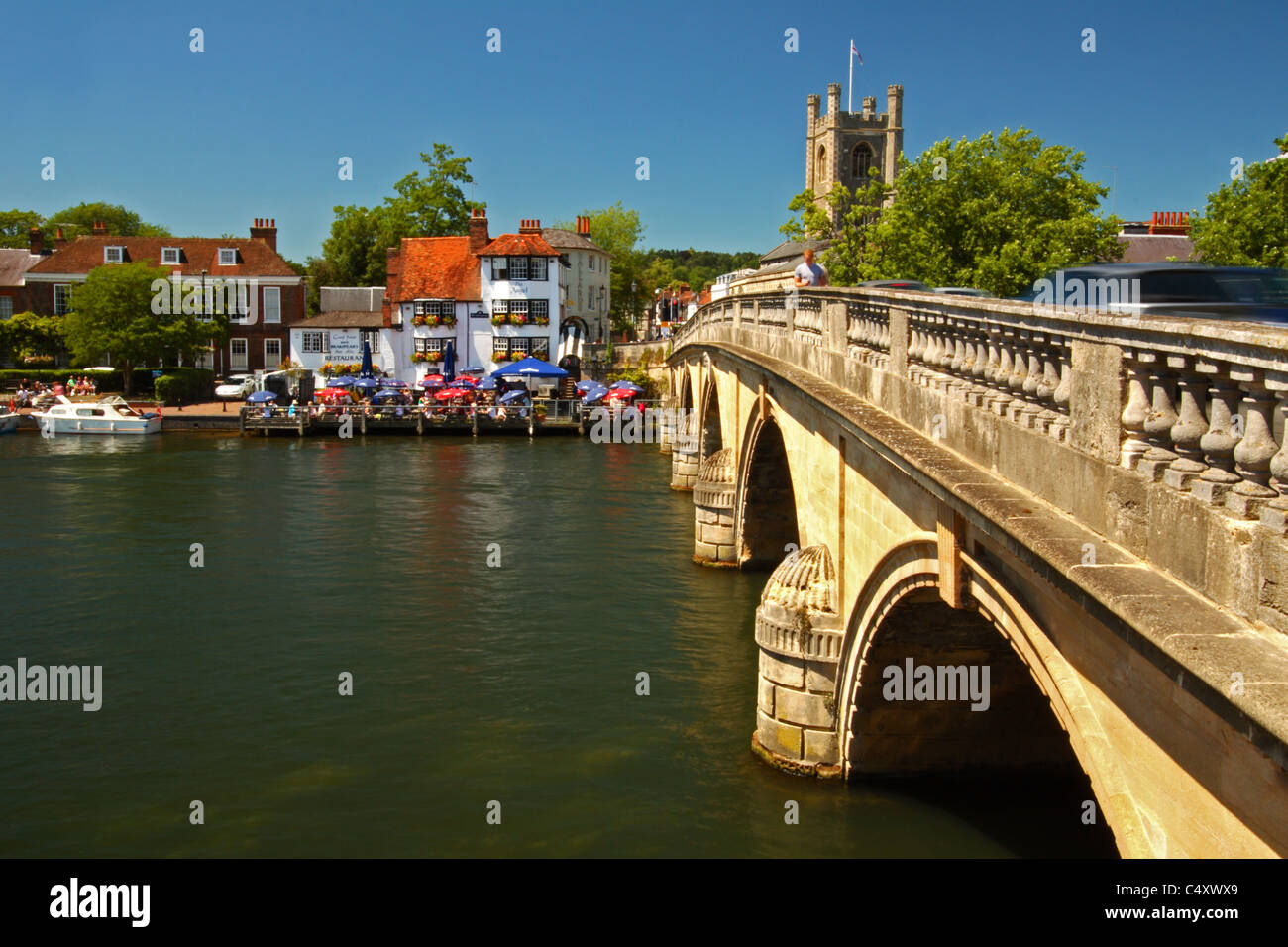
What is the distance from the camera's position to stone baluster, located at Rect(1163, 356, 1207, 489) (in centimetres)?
542

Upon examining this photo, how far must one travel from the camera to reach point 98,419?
5447cm

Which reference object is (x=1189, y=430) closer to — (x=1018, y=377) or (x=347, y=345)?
(x=1018, y=377)

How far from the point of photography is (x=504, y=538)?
2947 cm

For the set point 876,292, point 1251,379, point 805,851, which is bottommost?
point 805,851

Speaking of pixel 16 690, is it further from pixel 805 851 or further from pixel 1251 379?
pixel 1251 379

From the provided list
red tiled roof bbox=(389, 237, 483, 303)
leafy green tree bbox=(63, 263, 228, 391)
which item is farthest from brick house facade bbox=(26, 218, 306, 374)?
red tiled roof bbox=(389, 237, 483, 303)

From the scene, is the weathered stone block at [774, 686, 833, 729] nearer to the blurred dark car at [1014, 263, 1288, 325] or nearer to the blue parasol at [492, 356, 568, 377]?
the blurred dark car at [1014, 263, 1288, 325]

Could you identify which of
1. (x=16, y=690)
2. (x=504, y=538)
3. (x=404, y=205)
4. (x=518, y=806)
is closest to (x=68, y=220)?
(x=404, y=205)

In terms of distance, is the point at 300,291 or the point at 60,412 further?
the point at 300,291

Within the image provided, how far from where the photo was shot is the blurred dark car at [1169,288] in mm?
11133

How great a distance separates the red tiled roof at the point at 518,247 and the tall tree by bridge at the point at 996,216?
33.3 metres

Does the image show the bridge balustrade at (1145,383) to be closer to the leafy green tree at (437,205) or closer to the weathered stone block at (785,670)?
the weathered stone block at (785,670)

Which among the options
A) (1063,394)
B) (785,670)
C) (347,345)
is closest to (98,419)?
(347,345)
